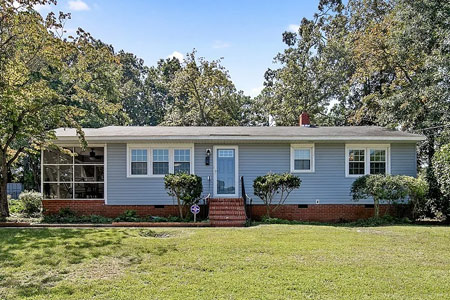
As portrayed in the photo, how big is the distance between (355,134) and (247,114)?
19.0 meters

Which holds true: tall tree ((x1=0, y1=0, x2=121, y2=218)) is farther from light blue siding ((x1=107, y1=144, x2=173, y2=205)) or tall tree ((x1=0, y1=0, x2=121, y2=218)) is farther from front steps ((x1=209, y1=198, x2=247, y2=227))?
front steps ((x1=209, y1=198, x2=247, y2=227))

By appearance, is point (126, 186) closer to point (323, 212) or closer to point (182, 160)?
point (182, 160)

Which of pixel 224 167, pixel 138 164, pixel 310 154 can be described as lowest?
pixel 224 167

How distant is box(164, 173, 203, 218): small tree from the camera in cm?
1056

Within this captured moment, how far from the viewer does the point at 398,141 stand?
11898mm

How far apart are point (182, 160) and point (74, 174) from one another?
Answer: 3.99m

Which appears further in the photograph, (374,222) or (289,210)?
(289,210)

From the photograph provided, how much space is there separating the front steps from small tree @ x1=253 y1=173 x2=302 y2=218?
800 millimetres

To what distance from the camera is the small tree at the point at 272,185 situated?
1088 cm

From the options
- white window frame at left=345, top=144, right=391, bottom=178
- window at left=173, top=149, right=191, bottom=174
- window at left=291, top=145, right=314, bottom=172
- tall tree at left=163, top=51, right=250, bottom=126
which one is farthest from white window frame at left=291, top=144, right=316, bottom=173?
tall tree at left=163, top=51, right=250, bottom=126

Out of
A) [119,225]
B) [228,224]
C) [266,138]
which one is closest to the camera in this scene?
[119,225]

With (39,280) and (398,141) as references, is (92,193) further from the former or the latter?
(398,141)

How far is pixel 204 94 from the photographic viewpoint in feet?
83.3

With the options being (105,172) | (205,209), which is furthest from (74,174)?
(205,209)
